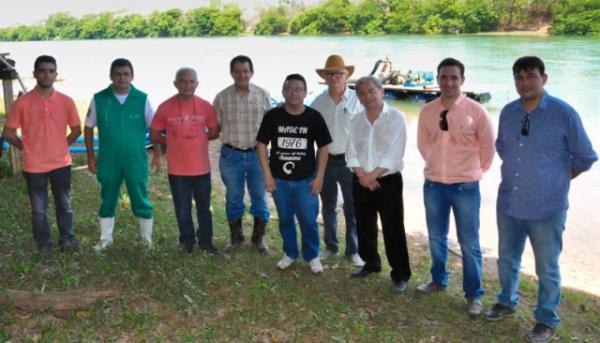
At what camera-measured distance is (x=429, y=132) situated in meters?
4.30

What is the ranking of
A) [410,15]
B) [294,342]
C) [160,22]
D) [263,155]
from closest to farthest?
1. [294,342]
2. [263,155]
3. [410,15]
4. [160,22]

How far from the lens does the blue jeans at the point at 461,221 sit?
4.18 metres

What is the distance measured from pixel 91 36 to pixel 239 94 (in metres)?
87.3

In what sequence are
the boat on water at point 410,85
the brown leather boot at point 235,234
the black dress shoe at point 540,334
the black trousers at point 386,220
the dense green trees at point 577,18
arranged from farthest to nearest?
1. the dense green trees at point 577,18
2. the boat on water at point 410,85
3. the brown leather boot at point 235,234
4. the black trousers at point 386,220
5. the black dress shoe at point 540,334

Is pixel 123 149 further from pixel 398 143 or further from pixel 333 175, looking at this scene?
pixel 398 143

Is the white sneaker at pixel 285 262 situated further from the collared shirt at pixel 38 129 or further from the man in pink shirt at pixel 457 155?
the collared shirt at pixel 38 129

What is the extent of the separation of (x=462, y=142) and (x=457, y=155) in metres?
0.10

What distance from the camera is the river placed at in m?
8.73

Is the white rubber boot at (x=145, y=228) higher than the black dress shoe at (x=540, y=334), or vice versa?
the white rubber boot at (x=145, y=228)

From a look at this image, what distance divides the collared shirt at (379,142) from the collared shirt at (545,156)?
81cm

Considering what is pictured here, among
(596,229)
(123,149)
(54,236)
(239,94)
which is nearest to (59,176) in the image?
(123,149)

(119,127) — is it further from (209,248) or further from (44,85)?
(209,248)

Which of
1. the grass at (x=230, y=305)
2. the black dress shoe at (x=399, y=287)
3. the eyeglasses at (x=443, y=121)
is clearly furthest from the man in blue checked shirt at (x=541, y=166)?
Answer: the black dress shoe at (x=399, y=287)

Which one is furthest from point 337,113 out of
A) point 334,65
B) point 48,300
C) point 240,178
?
point 48,300
